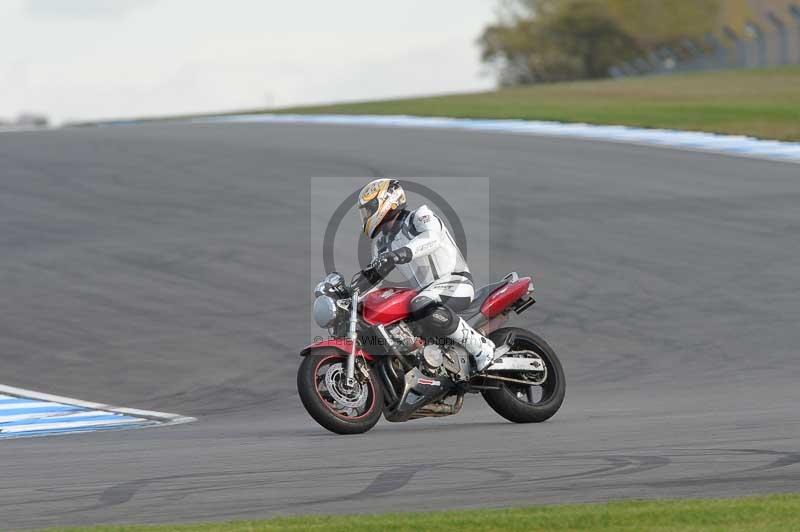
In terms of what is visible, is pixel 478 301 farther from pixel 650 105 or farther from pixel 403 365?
pixel 650 105

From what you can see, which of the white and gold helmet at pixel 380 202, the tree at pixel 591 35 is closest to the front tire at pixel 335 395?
the white and gold helmet at pixel 380 202

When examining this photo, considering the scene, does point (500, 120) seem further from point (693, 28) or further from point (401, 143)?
point (693, 28)

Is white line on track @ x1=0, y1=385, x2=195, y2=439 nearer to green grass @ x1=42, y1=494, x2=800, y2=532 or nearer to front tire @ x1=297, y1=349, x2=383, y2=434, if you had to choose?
front tire @ x1=297, y1=349, x2=383, y2=434

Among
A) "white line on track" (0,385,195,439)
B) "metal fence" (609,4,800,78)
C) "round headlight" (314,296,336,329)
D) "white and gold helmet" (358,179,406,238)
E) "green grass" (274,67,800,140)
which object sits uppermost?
"metal fence" (609,4,800,78)

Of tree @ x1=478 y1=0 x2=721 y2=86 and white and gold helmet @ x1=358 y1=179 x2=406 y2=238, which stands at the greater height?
tree @ x1=478 y1=0 x2=721 y2=86

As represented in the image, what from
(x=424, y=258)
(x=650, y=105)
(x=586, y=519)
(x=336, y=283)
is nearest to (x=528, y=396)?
(x=424, y=258)

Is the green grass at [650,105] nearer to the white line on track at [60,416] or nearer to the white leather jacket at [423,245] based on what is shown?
the white line on track at [60,416]

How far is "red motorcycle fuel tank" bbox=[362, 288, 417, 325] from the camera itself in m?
9.93

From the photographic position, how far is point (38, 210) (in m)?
21.4

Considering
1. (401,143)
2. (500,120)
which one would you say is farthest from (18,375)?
(500,120)

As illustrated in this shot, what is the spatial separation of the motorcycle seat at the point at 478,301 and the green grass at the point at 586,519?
413 cm

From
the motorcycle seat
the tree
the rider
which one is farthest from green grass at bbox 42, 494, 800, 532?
the tree

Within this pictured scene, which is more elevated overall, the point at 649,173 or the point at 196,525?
the point at 649,173

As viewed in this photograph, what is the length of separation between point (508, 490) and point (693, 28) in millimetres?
85873
